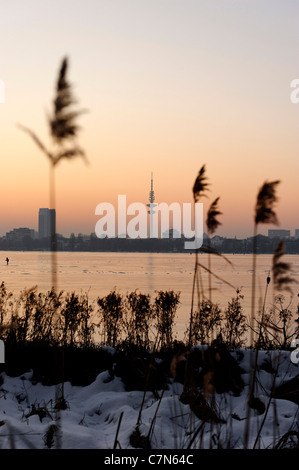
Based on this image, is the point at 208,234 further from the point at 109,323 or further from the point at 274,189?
the point at 109,323

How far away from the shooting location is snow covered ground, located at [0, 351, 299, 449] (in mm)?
4371

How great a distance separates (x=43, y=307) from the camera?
1120cm

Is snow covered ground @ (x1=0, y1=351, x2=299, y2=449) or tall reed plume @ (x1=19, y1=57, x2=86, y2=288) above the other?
tall reed plume @ (x1=19, y1=57, x2=86, y2=288)

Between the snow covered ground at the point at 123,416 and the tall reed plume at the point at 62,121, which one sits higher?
the tall reed plume at the point at 62,121

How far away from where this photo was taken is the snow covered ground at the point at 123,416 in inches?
172

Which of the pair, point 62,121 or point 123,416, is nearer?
point 62,121

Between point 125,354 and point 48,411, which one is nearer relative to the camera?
point 48,411

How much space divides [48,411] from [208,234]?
11.9 feet

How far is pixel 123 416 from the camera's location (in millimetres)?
5520

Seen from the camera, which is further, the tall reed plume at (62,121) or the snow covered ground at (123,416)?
the snow covered ground at (123,416)

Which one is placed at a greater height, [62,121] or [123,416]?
[62,121]

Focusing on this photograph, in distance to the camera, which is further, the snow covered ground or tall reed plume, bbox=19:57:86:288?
the snow covered ground
